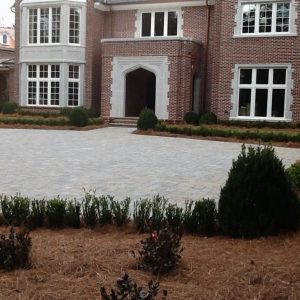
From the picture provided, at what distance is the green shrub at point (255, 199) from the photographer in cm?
565

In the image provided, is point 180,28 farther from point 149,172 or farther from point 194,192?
point 194,192

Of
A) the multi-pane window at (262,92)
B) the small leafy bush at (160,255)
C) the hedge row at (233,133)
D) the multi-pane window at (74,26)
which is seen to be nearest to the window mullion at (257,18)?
the multi-pane window at (262,92)

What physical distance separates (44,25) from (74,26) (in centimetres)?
168

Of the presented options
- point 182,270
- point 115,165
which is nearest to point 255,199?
point 182,270

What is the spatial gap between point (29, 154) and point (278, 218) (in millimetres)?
10053

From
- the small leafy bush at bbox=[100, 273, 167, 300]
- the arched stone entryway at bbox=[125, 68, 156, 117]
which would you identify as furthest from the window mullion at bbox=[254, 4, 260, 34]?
the small leafy bush at bbox=[100, 273, 167, 300]

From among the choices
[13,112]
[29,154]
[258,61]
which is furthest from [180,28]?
[29,154]

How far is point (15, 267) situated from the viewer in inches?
172

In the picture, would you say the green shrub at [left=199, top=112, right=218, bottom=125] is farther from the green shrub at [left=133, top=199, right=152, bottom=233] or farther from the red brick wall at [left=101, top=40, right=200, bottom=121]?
the green shrub at [left=133, top=199, right=152, bottom=233]

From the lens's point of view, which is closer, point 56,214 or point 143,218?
point 143,218

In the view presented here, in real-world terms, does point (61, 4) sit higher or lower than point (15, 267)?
higher

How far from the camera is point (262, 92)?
23.6m

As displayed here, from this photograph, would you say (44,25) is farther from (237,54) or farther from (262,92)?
(262,92)

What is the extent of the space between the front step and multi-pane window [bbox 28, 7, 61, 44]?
18.7 feet
